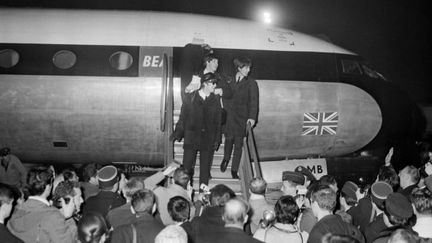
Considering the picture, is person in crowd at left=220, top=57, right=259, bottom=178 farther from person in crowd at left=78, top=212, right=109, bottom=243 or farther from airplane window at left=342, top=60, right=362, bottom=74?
person in crowd at left=78, top=212, right=109, bottom=243

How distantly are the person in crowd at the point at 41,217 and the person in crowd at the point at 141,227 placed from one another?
63 cm

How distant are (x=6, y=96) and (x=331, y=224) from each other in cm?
819

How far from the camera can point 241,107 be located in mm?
8047

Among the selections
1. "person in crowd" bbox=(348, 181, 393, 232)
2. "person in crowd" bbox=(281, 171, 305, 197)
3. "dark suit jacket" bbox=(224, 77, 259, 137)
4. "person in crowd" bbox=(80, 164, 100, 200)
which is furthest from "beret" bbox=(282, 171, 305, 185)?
"person in crowd" bbox=(80, 164, 100, 200)

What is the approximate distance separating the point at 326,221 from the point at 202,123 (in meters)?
3.79

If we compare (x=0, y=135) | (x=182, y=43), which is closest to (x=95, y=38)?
(x=182, y=43)

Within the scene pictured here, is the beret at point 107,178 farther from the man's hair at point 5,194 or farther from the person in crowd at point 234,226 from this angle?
the person in crowd at point 234,226

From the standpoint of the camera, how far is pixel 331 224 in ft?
13.7

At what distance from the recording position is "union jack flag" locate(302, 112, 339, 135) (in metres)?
9.89

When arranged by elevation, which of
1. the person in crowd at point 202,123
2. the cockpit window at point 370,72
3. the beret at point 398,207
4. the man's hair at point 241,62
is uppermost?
the cockpit window at point 370,72

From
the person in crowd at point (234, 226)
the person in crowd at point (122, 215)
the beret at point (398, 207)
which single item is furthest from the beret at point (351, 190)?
the person in crowd at point (122, 215)

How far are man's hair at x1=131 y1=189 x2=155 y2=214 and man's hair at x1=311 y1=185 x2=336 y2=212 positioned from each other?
70.4 inches

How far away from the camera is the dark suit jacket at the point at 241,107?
7.98 metres

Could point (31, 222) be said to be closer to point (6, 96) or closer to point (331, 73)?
point (6, 96)
